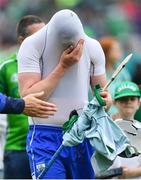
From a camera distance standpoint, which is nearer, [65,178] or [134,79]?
[65,178]

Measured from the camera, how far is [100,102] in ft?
17.5

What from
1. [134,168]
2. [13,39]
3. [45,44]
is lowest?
[13,39]

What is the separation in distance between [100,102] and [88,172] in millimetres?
702

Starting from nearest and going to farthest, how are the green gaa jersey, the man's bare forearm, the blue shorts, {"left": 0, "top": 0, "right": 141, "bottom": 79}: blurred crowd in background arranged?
the man's bare forearm → the blue shorts → the green gaa jersey → {"left": 0, "top": 0, "right": 141, "bottom": 79}: blurred crowd in background

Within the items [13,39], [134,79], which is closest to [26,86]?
[134,79]

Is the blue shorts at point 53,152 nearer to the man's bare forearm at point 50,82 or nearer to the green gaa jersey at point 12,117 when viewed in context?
the man's bare forearm at point 50,82

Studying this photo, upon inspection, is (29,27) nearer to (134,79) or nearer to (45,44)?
(45,44)

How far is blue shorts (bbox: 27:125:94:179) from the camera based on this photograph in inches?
224

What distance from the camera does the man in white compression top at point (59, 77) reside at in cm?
557

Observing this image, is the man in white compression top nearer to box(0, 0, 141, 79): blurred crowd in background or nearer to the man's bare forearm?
the man's bare forearm

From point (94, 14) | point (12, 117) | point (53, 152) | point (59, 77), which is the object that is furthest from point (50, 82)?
point (94, 14)

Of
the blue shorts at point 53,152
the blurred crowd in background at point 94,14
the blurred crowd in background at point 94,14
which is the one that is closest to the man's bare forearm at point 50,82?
the blue shorts at point 53,152

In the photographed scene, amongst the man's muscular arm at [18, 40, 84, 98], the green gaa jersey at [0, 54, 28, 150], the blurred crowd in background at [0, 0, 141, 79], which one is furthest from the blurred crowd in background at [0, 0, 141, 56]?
the man's muscular arm at [18, 40, 84, 98]

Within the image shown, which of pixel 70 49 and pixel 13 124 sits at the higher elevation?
pixel 70 49
